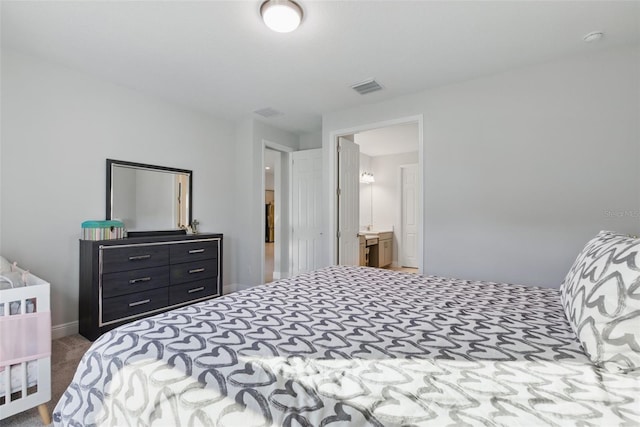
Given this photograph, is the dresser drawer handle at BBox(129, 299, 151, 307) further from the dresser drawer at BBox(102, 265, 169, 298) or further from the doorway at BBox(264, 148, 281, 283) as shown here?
the doorway at BBox(264, 148, 281, 283)

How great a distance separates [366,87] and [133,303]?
327 centimetres

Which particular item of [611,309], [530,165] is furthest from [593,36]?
[611,309]

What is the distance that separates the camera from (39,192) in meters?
2.69

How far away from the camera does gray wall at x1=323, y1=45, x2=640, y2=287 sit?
2.44m

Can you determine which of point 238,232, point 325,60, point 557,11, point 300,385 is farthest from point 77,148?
point 557,11

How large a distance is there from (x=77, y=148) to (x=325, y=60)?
2.56 m

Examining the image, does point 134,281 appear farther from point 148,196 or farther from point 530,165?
point 530,165

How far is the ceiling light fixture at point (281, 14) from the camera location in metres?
1.90

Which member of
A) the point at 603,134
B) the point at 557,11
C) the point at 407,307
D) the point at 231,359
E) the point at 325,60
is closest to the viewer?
the point at 231,359

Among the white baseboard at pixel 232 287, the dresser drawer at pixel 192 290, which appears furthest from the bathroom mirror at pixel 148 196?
the white baseboard at pixel 232 287

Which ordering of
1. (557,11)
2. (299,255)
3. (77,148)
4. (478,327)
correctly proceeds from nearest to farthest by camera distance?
(478,327), (557,11), (77,148), (299,255)

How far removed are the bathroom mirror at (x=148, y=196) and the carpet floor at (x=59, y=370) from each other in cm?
117

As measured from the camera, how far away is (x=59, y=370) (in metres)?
2.17

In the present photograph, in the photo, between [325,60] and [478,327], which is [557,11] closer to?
[325,60]
